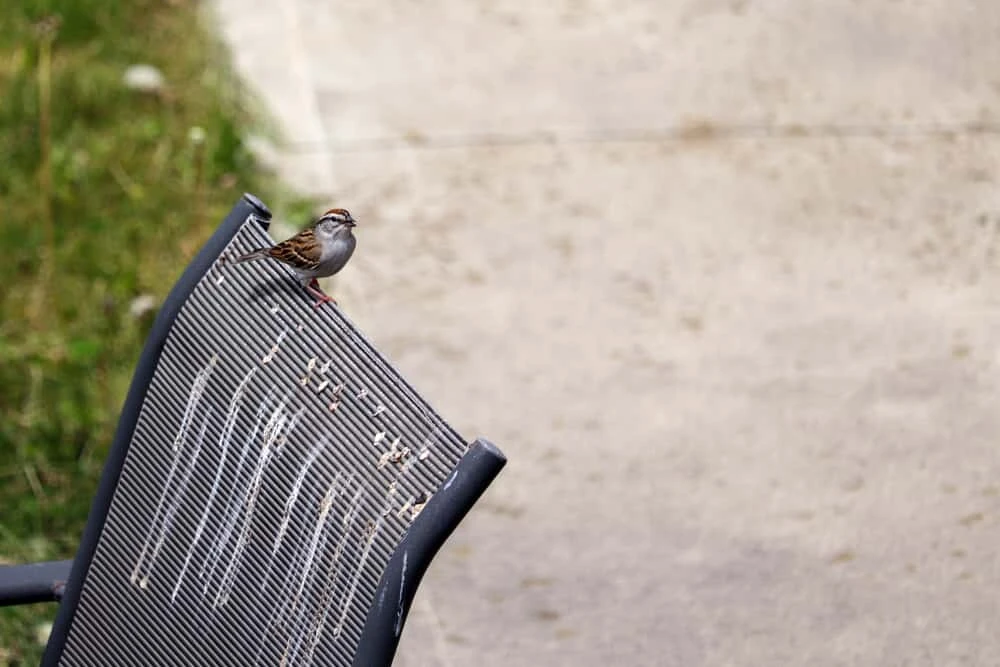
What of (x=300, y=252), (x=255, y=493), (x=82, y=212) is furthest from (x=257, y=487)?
(x=82, y=212)

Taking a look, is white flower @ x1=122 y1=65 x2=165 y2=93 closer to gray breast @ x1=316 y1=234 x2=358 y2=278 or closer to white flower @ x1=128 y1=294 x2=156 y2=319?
white flower @ x1=128 y1=294 x2=156 y2=319

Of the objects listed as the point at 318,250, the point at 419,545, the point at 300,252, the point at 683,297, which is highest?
the point at 683,297

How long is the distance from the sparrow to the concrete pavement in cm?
111

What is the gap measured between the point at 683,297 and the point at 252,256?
2974mm

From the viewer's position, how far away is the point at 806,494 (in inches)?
172

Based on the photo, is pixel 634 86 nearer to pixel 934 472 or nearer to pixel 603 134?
pixel 603 134

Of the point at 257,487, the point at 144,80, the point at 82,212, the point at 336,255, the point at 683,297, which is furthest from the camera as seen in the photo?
the point at 144,80

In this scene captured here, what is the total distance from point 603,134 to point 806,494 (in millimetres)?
2058

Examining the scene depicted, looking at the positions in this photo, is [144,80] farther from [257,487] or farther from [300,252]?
[257,487]

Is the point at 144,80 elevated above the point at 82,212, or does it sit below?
above

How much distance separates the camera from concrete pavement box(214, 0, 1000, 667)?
403cm

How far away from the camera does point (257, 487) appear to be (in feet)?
7.43

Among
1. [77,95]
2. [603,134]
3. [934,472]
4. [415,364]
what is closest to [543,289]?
[415,364]

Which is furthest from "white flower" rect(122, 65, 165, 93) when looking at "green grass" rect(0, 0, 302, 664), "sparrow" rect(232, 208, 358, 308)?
"sparrow" rect(232, 208, 358, 308)
